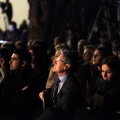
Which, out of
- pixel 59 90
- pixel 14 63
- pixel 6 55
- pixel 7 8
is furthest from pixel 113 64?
pixel 7 8

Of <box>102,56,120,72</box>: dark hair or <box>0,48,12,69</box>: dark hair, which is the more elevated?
<box>0,48,12,69</box>: dark hair

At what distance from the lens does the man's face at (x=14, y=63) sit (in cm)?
657

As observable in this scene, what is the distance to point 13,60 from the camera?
662cm

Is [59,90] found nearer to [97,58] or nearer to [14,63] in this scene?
[14,63]

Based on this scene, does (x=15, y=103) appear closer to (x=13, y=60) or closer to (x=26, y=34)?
(x=13, y=60)

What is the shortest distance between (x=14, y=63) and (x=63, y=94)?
108 cm

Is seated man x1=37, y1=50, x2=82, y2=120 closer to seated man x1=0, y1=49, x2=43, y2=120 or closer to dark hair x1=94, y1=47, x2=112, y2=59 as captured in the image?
seated man x1=0, y1=49, x2=43, y2=120

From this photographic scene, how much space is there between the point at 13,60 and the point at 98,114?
1.60 m

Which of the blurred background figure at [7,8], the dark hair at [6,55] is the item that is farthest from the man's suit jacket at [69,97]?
the blurred background figure at [7,8]

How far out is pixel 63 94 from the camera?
5902 mm

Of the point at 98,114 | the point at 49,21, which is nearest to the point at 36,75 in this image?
the point at 98,114

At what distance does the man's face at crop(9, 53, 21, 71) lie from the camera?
6.57 meters

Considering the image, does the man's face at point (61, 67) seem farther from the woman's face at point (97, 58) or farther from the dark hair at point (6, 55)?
Result: the woman's face at point (97, 58)

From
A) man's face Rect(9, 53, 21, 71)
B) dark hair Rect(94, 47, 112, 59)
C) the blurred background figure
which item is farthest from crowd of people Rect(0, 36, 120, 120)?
the blurred background figure
